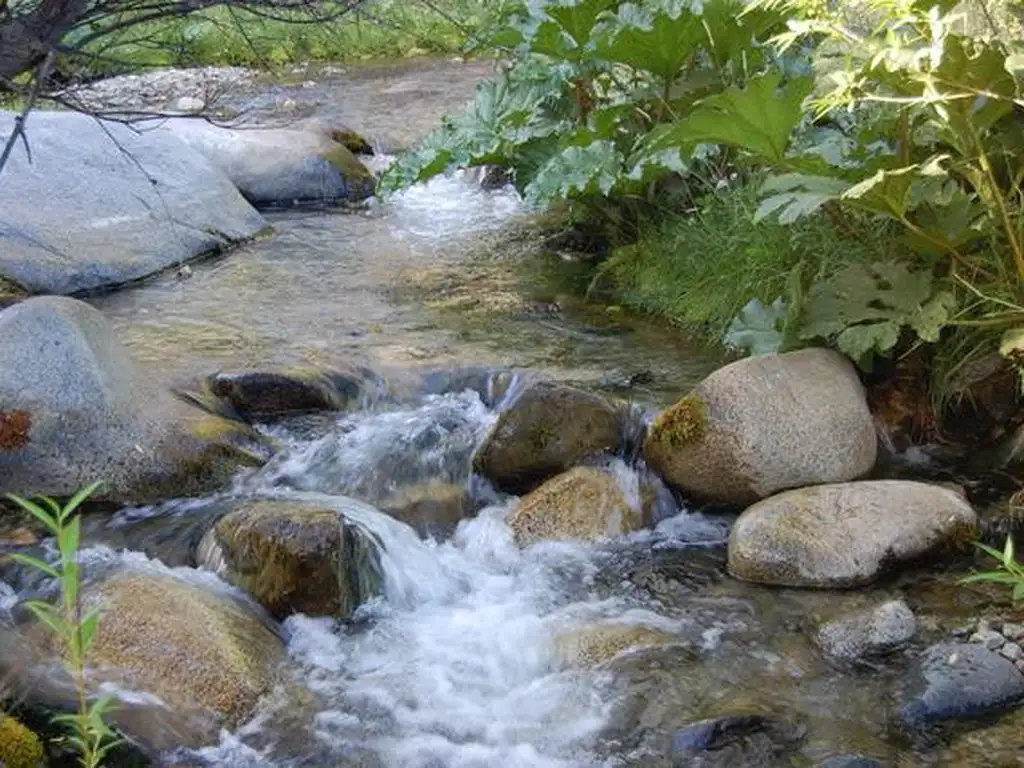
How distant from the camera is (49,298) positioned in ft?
15.7

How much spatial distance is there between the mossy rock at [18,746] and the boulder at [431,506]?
188cm

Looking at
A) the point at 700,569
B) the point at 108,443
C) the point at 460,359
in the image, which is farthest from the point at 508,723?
the point at 460,359

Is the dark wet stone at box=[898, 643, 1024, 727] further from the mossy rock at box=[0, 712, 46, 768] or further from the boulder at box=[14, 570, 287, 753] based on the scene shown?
the mossy rock at box=[0, 712, 46, 768]

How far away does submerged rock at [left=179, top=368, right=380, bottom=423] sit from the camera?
5.28 meters

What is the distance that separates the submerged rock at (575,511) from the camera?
4.50m

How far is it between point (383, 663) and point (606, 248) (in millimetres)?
4113

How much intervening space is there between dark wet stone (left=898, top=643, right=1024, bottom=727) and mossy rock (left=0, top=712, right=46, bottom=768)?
88.3 inches

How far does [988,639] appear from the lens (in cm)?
357

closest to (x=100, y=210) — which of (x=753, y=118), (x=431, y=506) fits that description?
(x=431, y=506)

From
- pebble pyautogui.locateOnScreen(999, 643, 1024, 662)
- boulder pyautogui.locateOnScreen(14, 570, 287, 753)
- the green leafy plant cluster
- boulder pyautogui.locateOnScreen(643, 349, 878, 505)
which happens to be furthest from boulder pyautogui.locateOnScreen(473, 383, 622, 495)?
pebble pyautogui.locateOnScreen(999, 643, 1024, 662)

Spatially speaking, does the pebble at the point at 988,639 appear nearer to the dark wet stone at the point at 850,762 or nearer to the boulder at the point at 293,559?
the dark wet stone at the point at 850,762

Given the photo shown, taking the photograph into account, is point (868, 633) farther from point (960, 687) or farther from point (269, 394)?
point (269, 394)

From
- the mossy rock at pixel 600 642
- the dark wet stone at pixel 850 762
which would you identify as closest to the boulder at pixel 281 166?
the mossy rock at pixel 600 642

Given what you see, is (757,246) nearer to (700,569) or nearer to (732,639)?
(700,569)
